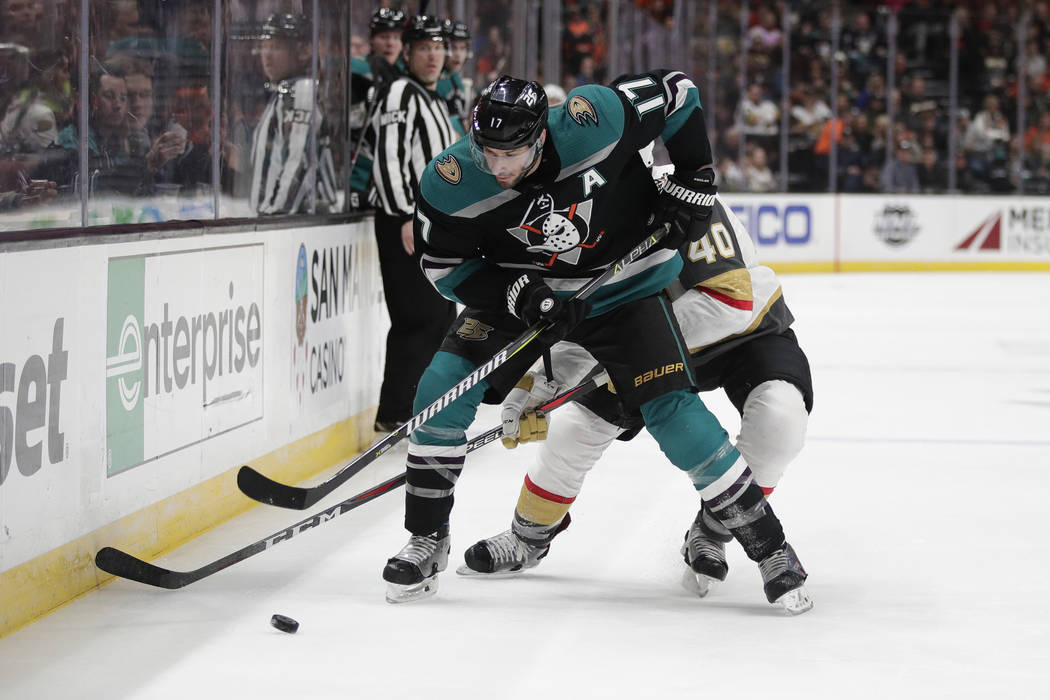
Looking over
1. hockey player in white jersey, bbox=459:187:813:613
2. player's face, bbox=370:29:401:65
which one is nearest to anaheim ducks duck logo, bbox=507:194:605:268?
hockey player in white jersey, bbox=459:187:813:613

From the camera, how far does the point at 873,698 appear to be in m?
2.32

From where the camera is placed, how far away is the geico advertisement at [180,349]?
3.06m

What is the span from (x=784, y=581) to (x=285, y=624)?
0.93 metres

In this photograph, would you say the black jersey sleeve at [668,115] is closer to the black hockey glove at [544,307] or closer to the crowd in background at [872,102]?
the black hockey glove at [544,307]

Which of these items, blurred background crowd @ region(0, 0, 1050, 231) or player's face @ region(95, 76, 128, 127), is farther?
player's face @ region(95, 76, 128, 127)

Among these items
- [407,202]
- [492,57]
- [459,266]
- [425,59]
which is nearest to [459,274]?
[459,266]

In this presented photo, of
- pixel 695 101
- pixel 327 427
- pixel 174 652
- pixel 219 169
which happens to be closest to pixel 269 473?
pixel 327 427

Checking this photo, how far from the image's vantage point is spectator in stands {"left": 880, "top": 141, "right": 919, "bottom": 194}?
12.6 meters

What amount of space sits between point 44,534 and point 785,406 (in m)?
1.45

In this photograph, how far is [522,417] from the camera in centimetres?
304

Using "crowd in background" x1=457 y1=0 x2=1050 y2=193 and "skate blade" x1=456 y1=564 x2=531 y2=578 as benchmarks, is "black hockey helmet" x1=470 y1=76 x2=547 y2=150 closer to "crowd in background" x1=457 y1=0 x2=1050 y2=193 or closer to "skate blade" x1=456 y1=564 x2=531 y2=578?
"skate blade" x1=456 y1=564 x2=531 y2=578

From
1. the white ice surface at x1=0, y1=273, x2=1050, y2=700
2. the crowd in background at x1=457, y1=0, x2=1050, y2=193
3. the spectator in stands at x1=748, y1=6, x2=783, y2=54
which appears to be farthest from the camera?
the spectator in stands at x1=748, y1=6, x2=783, y2=54

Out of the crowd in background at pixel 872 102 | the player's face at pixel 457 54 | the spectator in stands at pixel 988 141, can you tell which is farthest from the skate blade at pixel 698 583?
the spectator in stands at pixel 988 141

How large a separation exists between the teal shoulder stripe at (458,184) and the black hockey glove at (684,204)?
0.32 metres
